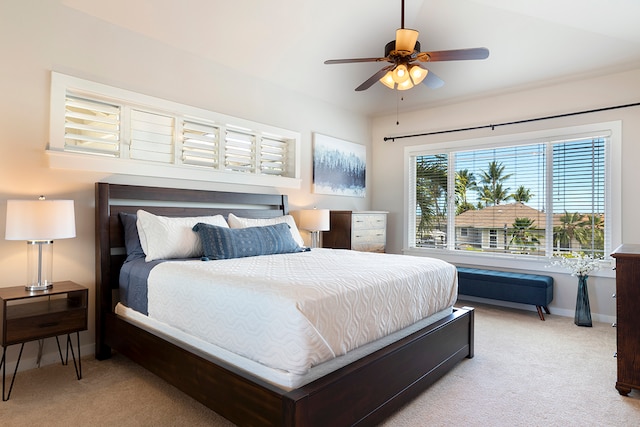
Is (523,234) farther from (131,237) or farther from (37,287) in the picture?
(37,287)

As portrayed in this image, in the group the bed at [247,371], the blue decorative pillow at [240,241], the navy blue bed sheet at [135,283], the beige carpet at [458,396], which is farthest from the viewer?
the blue decorative pillow at [240,241]

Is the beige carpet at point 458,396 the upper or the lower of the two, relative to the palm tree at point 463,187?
lower

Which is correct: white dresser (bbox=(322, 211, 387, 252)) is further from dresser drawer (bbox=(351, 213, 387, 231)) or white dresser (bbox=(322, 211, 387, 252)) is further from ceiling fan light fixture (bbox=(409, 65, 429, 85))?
ceiling fan light fixture (bbox=(409, 65, 429, 85))

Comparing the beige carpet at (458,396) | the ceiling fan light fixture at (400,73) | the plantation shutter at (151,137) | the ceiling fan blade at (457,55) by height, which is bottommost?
the beige carpet at (458,396)

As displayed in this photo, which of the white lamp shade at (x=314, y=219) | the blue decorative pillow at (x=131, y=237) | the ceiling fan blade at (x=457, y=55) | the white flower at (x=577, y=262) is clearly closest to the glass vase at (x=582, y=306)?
the white flower at (x=577, y=262)

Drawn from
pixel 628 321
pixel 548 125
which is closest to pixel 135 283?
pixel 628 321

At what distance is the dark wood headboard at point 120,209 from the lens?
290 cm

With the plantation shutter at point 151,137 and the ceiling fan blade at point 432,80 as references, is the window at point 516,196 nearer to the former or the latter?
the ceiling fan blade at point 432,80

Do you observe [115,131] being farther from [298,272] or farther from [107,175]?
[298,272]

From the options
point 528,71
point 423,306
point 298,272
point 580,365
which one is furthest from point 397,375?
point 528,71

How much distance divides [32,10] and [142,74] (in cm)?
82

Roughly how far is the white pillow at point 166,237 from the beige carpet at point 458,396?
872 mm

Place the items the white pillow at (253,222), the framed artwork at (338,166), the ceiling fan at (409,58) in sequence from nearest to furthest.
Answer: the ceiling fan at (409,58) < the white pillow at (253,222) < the framed artwork at (338,166)

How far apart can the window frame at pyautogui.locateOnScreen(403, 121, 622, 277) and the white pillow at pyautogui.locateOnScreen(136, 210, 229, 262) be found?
3491 millimetres
